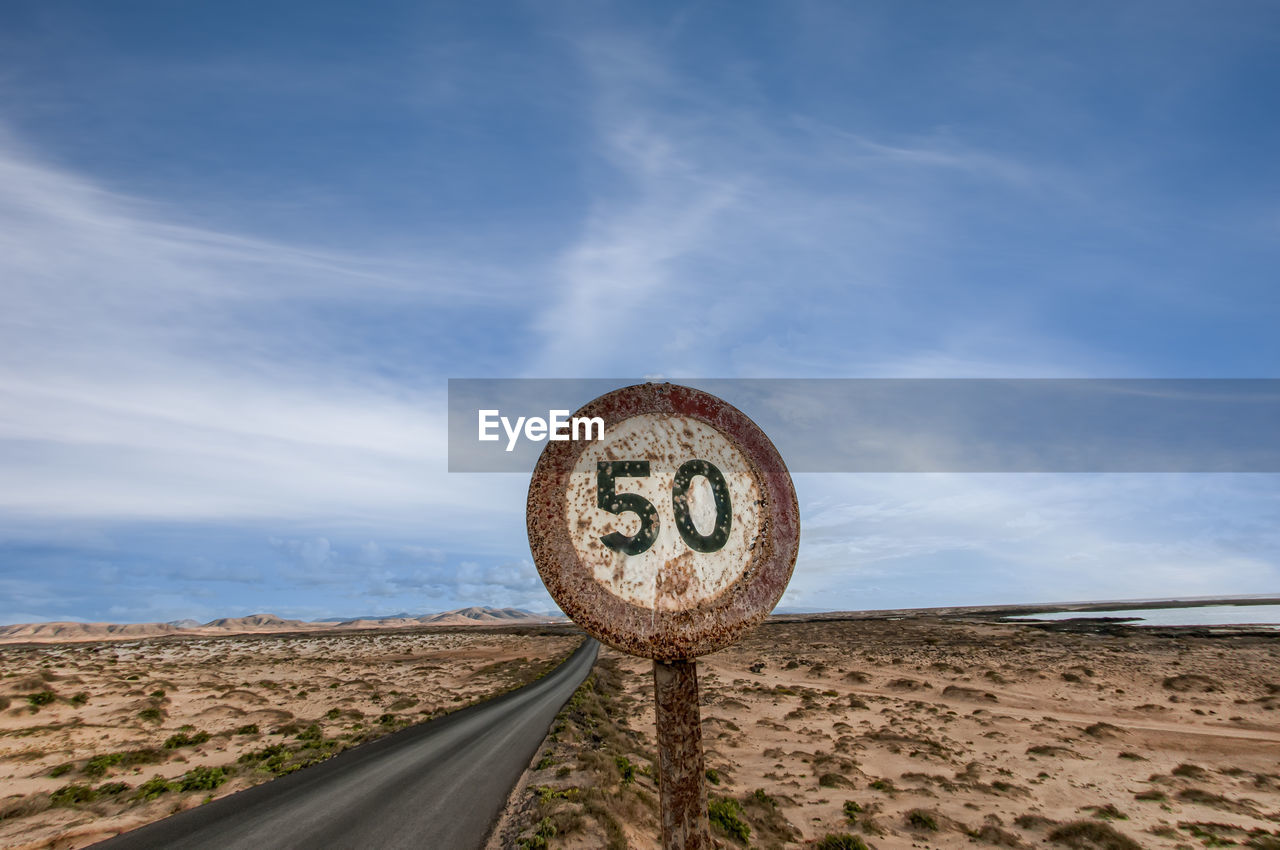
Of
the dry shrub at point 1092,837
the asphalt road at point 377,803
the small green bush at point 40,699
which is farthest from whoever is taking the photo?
the small green bush at point 40,699

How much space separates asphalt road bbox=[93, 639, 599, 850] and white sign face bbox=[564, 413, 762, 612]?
9959 millimetres

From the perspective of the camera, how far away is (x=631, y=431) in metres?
2.06

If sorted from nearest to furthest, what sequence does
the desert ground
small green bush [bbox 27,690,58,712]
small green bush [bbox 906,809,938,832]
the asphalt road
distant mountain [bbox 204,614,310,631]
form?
the asphalt road → the desert ground → small green bush [bbox 906,809,938,832] → small green bush [bbox 27,690,58,712] → distant mountain [bbox 204,614,310,631]

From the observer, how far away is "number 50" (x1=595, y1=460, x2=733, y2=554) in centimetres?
194

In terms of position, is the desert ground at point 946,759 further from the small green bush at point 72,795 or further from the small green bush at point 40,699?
the small green bush at point 40,699

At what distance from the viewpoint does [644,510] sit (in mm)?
1987

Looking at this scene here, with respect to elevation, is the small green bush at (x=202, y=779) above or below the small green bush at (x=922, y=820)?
below

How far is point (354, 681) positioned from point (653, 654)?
36583mm

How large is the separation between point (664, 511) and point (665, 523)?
0.04m

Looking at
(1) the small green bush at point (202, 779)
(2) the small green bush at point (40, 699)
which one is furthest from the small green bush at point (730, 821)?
(2) the small green bush at point (40, 699)

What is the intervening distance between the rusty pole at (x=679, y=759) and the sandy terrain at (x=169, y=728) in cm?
1417

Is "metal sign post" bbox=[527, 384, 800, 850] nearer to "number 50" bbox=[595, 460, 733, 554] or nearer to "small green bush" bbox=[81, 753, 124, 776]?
"number 50" bbox=[595, 460, 733, 554]

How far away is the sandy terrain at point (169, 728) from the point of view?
12570 mm

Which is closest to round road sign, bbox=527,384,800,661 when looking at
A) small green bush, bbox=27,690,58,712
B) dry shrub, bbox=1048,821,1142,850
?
dry shrub, bbox=1048,821,1142,850
